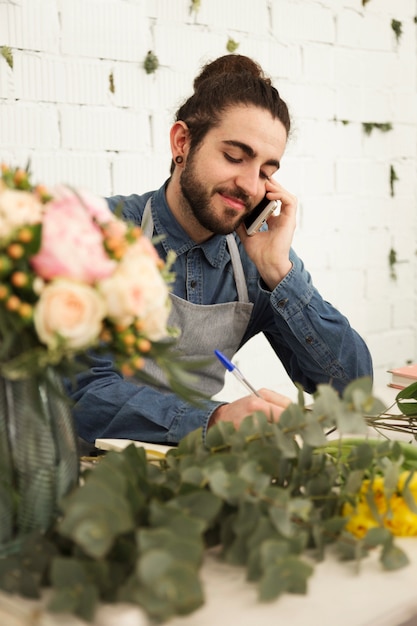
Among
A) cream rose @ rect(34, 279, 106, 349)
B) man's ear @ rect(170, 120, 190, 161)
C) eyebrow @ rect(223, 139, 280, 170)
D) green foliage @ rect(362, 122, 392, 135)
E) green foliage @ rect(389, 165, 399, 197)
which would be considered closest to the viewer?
cream rose @ rect(34, 279, 106, 349)

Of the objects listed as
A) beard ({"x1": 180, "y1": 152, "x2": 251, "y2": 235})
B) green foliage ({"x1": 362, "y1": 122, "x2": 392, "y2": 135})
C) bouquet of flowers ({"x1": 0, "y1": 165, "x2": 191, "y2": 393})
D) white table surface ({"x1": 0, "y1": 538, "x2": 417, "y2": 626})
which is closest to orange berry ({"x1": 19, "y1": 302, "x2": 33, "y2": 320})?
bouquet of flowers ({"x1": 0, "y1": 165, "x2": 191, "y2": 393})

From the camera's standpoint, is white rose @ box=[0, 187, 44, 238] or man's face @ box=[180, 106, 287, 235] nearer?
white rose @ box=[0, 187, 44, 238]

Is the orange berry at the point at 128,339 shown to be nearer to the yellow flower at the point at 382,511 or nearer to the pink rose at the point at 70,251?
the pink rose at the point at 70,251

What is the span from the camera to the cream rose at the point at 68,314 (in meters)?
0.59

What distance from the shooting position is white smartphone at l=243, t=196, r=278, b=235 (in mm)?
1608

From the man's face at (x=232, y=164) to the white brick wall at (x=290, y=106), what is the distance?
1.94ft

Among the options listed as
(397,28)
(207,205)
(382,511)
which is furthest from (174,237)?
(397,28)

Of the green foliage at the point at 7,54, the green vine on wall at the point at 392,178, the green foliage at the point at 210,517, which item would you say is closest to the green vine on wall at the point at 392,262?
the green vine on wall at the point at 392,178

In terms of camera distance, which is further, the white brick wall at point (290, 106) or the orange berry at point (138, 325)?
the white brick wall at point (290, 106)

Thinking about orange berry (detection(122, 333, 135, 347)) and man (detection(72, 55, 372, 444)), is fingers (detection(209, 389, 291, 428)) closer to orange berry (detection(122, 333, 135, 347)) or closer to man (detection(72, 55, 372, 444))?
man (detection(72, 55, 372, 444))

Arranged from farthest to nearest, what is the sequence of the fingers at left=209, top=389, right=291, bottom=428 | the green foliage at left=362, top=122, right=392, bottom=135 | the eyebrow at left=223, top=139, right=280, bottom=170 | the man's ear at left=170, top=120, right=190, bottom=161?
the green foliage at left=362, top=122, right=392, bottom=135, the man's ear at left=170, top=120, right=190, bottom=161, the eyebrow at left=223, top=139, right=280, bottom=170, the fingers at left=209, top=389, right=291, bottom=428

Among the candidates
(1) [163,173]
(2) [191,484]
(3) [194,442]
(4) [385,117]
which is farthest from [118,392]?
(4) [385,117]

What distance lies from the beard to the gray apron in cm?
9

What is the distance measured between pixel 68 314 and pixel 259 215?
3.49 ft
